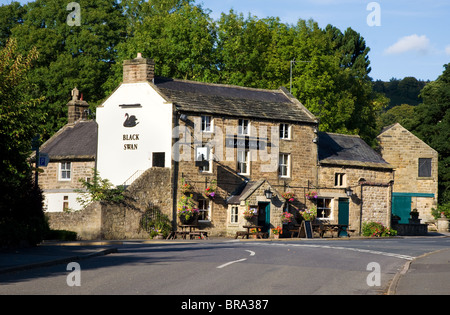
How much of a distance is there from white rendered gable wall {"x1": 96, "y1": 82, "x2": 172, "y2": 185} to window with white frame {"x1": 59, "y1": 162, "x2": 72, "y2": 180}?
378 centimetres

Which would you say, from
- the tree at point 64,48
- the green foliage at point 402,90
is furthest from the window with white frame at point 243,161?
the green foliage at point 402,90

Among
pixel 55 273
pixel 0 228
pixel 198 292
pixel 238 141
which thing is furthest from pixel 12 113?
pixel 238 141

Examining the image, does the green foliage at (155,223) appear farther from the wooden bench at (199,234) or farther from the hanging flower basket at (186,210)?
the wooden bench at (199,234)

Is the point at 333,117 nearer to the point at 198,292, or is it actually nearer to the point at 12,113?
the point at 12,113

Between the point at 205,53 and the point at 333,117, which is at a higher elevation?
the point at 205,53

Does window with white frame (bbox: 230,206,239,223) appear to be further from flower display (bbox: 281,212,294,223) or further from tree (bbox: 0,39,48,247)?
tree (bbox: 0,39,48,247)

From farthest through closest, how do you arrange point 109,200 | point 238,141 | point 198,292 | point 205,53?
point 205,53
point 238,141
point 109,200
point 198,292

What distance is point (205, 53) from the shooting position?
2301 inches

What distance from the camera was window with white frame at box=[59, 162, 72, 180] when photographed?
4731cm

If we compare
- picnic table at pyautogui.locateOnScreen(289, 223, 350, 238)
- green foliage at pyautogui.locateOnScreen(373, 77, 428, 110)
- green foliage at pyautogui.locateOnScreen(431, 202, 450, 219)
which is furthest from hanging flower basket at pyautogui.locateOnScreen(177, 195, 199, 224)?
green foliage at pyautogui.locateOnScreen(373, 77, 428, 110)

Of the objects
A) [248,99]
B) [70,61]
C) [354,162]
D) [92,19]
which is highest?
[92,19]

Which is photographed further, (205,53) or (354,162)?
(205,53)

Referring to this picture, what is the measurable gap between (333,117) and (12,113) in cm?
4297

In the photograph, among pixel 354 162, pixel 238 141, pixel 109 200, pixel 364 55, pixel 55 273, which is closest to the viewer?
pixel 55 273
